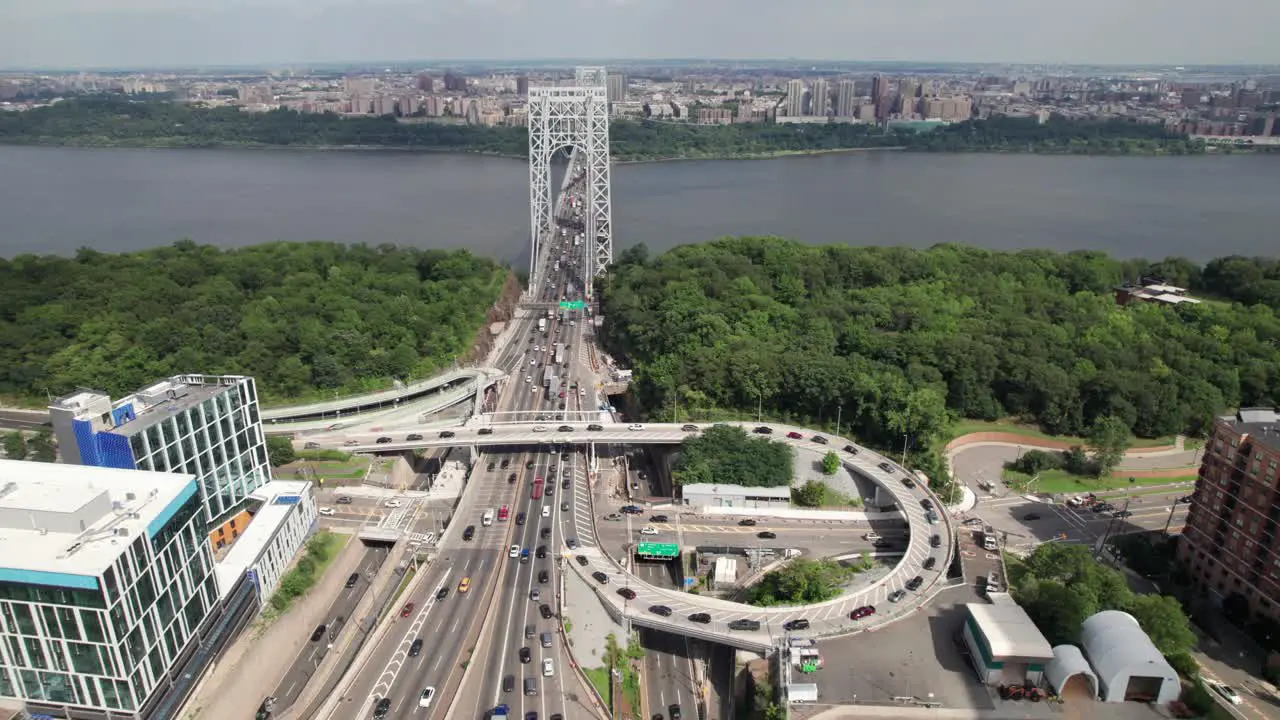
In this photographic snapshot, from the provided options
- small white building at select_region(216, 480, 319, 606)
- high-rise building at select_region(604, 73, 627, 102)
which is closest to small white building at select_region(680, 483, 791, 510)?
small white building at select_region(216, 480, 319, 606)

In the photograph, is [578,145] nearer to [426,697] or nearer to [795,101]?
[426,697]

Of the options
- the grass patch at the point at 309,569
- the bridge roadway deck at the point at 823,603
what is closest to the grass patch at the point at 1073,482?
the bridge roadway deck at the point at 823,603

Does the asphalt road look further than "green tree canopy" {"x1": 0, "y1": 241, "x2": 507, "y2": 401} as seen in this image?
No

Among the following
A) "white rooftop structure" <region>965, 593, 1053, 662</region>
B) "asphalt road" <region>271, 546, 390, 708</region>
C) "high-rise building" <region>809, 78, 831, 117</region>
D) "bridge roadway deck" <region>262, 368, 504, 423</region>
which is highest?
"high-rise building" <region>809, 78, 831, 117</region>

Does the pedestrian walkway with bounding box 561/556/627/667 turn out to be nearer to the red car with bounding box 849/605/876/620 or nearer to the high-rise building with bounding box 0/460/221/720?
the red car with bounding box 849/605/876/620

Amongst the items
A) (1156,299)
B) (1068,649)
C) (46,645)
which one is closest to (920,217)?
(1156,299)

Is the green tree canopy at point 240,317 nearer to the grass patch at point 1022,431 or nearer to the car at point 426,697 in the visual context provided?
the car at point 426,697
